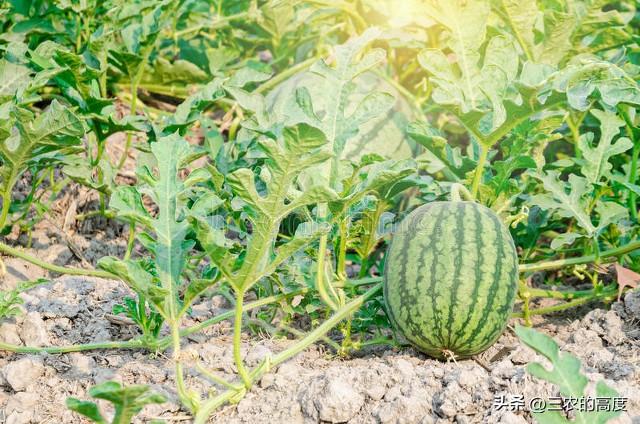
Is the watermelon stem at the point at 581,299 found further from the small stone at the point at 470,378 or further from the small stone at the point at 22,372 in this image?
the small stone at the point at 22,372

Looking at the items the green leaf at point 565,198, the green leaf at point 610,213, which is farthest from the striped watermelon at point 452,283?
the green leaf at point 610,213

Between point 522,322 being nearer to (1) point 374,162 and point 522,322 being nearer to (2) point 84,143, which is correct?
(1) point 374,162

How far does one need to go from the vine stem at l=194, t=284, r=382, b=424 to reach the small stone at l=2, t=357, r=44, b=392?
0.52 metres

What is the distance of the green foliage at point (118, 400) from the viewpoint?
1.61 metres

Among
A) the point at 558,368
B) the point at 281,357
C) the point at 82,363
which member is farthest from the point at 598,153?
the point at 82,363

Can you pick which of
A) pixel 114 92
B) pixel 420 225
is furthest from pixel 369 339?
pixel 114 92

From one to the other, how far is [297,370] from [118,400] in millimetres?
648

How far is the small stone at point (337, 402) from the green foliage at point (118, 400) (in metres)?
0.45

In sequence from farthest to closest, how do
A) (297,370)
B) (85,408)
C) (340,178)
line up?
(340,178)
(297,370)
(85,408)

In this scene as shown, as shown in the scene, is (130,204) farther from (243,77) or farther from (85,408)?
(243,77)

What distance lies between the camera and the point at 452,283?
2156mm

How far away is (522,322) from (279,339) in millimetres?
781

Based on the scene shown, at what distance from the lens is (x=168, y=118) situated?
2.66 metres

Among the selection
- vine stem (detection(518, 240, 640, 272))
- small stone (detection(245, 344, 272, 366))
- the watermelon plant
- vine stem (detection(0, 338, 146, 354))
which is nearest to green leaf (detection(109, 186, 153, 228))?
the watermelon plant
